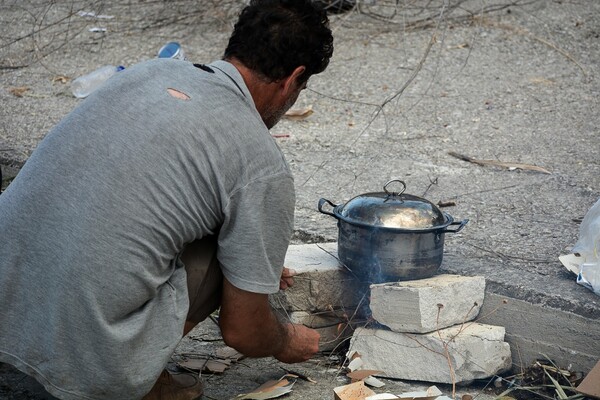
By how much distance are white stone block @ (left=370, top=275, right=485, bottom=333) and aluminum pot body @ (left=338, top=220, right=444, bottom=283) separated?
54 millimetres

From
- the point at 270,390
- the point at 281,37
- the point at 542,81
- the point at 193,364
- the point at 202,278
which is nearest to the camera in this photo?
the point at 281,37

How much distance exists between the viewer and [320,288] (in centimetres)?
382

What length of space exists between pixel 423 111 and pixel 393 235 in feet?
11.3

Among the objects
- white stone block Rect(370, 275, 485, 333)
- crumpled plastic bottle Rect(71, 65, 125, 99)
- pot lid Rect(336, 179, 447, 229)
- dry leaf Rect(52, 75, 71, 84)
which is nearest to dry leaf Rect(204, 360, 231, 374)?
white stone block Rect(370, 275, 485, 333)

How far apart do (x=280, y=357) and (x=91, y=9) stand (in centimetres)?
668

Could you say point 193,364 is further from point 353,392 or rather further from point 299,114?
point 299,114

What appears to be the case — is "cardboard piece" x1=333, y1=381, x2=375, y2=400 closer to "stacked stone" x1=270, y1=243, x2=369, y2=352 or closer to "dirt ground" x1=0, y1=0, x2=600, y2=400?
"dirt ground" x1=0, y1=0, x2=600, y2=400

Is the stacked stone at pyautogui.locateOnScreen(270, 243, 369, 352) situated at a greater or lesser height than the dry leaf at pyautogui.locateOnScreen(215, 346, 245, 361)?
greater

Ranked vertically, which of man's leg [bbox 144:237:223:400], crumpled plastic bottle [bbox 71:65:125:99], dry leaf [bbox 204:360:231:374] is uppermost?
man's leg [bbox 144:237:223:400]

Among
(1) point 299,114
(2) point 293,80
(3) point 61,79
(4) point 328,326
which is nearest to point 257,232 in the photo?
(2) point 293,80

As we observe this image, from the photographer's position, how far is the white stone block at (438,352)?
352 cm

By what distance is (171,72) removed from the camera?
2.78 metres

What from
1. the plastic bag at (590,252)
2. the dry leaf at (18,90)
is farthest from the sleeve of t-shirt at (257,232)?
the dry leaf at (18,90)

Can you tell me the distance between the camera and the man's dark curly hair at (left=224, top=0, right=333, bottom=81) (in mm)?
2797
